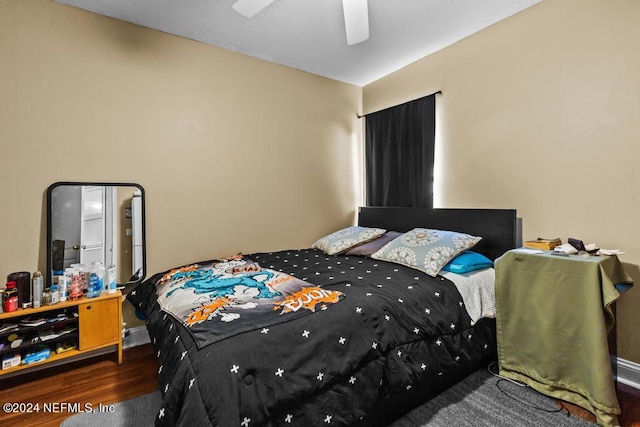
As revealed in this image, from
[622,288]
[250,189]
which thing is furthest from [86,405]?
[622,288]

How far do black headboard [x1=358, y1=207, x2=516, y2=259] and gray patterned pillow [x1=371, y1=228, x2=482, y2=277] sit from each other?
21cm

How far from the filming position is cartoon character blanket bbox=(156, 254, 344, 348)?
131cm

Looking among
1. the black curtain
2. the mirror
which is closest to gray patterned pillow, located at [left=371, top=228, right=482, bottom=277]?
the black curtain

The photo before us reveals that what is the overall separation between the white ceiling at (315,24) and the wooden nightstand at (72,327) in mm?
2091

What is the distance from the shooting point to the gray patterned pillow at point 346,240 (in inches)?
111

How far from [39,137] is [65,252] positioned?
0.81 metres

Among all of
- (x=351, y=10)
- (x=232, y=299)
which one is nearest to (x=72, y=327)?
(x=232, y=299)

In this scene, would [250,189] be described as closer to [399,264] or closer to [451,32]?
[399,264]

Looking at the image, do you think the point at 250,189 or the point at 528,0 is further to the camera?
the point at 250,189

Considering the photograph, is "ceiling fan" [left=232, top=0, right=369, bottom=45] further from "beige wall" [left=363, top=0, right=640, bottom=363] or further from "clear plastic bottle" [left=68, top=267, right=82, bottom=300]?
"clear plastic bottle" [left=68, top=267, right=82, bottom=300]

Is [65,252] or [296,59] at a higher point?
[296,59]

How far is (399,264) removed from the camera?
7.70 feet

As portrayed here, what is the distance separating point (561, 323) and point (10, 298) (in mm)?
3190

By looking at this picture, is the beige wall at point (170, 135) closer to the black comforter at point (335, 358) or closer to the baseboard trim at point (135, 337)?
the baseboard trim at point (135, 337)
